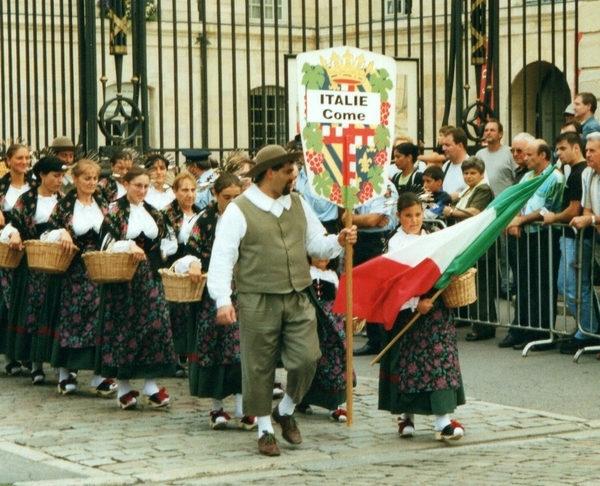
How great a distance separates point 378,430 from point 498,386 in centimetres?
172

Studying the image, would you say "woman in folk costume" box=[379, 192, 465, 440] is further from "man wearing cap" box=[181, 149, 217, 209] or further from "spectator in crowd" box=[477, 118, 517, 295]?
"spectator in crowd" box=[477, 118, 517, 295]

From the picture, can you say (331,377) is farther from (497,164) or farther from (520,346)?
(497,164)

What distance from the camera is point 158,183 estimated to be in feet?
38.7

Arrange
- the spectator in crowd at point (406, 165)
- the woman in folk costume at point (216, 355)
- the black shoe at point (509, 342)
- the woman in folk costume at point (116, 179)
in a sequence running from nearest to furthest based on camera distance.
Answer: the woman in folk costume at point (216, 355) < the woman in folk costume at point (116, 179) < the black shoe at point (509, 342) < the spectator in crowd at point (406, 165)

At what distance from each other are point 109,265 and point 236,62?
11626 mm

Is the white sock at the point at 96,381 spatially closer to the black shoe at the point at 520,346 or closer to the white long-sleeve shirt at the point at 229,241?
the white long-sleeve shirt at the point at 229,241

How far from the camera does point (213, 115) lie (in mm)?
23141

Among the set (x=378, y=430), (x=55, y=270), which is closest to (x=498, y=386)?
(x=378, y=430)

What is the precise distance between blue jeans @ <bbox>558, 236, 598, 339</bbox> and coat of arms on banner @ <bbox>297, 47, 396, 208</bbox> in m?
3.16

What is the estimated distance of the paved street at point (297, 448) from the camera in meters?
6.97

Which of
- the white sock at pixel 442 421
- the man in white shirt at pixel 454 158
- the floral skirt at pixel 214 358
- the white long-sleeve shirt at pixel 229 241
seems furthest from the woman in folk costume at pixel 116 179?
the white sock at pixel 442 421

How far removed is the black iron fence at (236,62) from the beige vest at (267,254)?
4.41 m

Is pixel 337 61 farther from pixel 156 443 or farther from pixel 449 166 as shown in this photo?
pixel 449 166

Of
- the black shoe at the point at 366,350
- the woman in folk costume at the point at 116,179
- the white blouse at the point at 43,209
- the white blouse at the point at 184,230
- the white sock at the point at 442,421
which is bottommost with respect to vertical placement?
the black shoe at the point at 366,350
